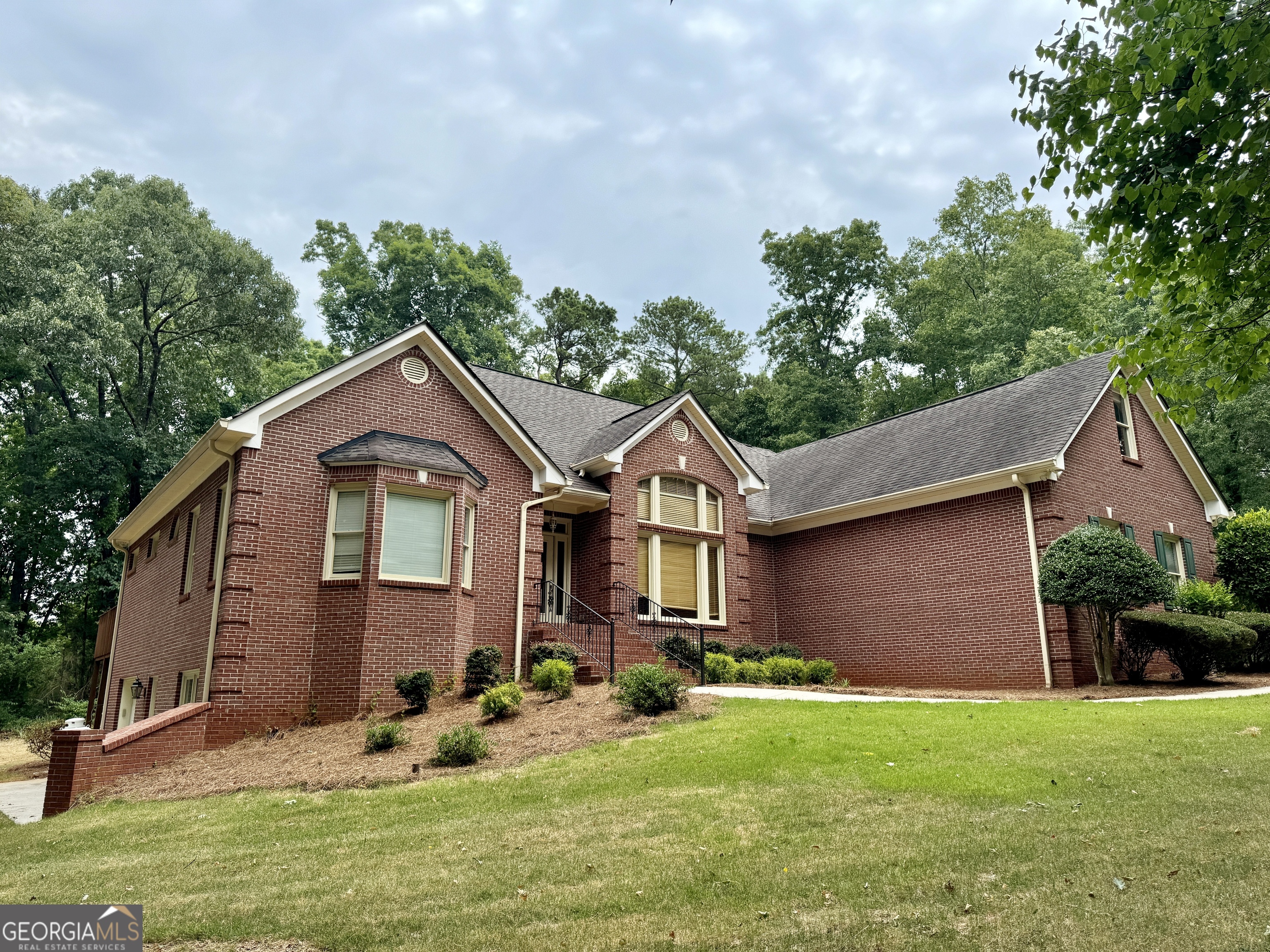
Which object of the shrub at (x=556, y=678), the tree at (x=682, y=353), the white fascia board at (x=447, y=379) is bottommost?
the shrub at (x=556, y=678)

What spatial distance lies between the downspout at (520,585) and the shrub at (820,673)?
18.6ft

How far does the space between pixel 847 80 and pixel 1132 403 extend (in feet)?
48.4

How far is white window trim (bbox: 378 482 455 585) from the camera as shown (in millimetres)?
14008

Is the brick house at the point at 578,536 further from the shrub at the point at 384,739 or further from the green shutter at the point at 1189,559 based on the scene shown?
the shrub at the point at 384,739

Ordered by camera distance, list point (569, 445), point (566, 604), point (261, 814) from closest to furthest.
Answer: point (261, 814)
point (566, 604)
point (569, 445)

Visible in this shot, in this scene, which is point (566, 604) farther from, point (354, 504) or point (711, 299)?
point (711, 299)

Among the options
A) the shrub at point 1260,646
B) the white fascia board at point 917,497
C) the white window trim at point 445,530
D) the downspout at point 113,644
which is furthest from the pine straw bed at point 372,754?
the shrub at point 1260,646

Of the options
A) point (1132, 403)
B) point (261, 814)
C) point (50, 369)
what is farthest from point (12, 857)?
point (50, 369)

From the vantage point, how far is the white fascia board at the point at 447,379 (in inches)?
544

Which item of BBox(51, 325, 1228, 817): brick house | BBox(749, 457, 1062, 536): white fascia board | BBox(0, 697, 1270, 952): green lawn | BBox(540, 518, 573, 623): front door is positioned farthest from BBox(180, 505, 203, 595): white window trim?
BBox(749, 457, 1062, 536): white fascia board

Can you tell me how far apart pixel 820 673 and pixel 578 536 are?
5.88 meters

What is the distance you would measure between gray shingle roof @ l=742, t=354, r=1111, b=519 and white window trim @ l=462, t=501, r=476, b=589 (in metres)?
8.30

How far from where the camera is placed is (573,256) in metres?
47.2

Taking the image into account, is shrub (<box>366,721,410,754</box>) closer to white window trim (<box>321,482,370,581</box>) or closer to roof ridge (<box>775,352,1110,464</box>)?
white window trim (<box>321,482,370,581</box>)
